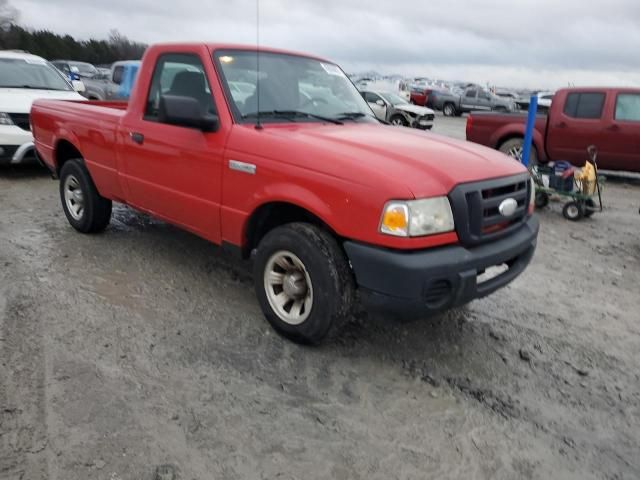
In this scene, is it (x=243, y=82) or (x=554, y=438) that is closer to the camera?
(x=554, y=438)

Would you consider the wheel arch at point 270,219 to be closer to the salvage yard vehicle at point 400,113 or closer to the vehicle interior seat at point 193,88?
the vehicle interior seat at point 193,88

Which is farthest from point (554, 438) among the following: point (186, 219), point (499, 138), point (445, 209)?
point (499, 138)

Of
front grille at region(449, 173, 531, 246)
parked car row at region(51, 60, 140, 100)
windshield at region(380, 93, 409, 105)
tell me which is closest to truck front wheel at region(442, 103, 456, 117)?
windshield at region(380, 93, 409, 105)

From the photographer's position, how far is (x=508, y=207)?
323 cm

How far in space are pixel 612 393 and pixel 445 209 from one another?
1.49 meters

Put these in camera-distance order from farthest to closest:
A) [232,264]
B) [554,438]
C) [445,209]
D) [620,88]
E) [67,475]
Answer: [620,88] → [232,264] → [445,209] → [554,438] → [67,475]

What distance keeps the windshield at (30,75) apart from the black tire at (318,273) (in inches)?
292

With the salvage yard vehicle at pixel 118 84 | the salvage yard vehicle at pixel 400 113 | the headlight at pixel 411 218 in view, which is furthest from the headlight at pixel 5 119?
the salvage yard vehicle at pixel 400 113

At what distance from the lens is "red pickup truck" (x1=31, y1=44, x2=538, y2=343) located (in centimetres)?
287

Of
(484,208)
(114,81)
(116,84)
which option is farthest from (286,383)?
(116,84)

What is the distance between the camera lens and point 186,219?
4.06 metres

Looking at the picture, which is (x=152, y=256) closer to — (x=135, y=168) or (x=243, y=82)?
(x=135, y=168)

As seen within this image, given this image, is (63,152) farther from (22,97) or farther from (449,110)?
(449,110)

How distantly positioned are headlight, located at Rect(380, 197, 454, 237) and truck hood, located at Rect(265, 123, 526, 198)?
59mm
